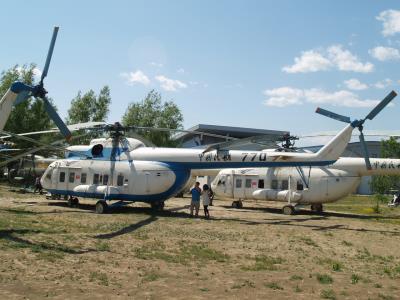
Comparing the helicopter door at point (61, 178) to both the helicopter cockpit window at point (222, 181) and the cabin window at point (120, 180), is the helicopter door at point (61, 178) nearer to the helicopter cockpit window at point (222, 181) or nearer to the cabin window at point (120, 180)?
the cabin window at point (120, 180)

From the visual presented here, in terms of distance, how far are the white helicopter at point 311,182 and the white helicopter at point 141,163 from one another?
431 centimetres

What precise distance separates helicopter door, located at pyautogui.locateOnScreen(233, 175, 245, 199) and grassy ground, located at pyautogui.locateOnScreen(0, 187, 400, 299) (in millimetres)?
8981

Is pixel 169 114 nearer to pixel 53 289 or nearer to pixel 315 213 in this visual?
pixel 315 213

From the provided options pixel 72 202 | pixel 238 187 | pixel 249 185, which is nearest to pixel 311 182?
pixel 249 185

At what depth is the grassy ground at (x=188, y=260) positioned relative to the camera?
307 inches

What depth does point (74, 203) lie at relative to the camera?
76.9 feet

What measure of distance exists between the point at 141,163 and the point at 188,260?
35.6 feet

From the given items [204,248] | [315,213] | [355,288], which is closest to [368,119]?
[315,213]

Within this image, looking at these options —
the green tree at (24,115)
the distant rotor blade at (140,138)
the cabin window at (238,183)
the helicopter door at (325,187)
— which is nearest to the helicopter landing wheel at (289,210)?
the helicopter door at (325,187)

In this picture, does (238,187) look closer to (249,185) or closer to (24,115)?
(249,185)

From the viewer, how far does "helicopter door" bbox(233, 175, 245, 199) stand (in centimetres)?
2625

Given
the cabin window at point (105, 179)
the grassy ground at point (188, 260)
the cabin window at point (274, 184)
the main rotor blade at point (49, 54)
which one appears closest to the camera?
the grassy ground at point (188, 260)

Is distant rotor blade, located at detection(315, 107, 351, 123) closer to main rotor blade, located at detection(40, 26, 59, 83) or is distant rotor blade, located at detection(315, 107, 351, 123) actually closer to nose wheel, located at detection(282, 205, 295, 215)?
nose wheel, located at detection(282, 205, 295, 215)

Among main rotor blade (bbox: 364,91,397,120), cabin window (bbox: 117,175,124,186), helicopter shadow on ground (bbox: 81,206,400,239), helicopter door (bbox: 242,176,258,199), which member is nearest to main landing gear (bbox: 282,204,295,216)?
helicopter shadow on ground (bbox: 81,206,400,239)
